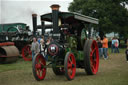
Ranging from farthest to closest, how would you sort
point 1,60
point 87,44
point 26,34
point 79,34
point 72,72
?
point 26,34 → point 1,60 → point 79,34 → point 87,44 → point 72,72

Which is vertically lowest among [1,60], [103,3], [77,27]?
[1,60]

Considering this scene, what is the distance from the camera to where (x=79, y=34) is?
7426mm

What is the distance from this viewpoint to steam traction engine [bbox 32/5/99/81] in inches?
245

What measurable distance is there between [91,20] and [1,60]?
5.83 metres

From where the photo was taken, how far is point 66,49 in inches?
258

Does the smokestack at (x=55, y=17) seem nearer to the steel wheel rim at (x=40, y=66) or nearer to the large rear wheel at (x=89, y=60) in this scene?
the steel wheel rim at (x=40, y=66)

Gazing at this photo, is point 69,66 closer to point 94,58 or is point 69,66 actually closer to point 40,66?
point 40,66

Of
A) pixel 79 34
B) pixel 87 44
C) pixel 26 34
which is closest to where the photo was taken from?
pixel 87 44

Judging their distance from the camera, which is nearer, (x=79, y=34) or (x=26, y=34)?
(x=79, y=34)

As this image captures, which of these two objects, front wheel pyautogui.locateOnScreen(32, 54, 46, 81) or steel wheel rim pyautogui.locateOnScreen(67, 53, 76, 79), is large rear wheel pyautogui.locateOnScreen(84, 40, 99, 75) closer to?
steel wheel rim pyautogui.locateOnScreen(67, 53, 76, 79)

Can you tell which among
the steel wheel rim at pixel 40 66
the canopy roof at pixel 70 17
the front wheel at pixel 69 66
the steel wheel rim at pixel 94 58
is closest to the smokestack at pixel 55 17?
the canopy roof at pixel 70 17

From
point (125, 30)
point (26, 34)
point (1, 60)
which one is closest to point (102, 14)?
point (125, 30)

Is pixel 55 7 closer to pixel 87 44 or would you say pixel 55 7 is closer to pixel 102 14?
pixel 87 44

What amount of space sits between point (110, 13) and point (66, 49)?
21253 millimetres
